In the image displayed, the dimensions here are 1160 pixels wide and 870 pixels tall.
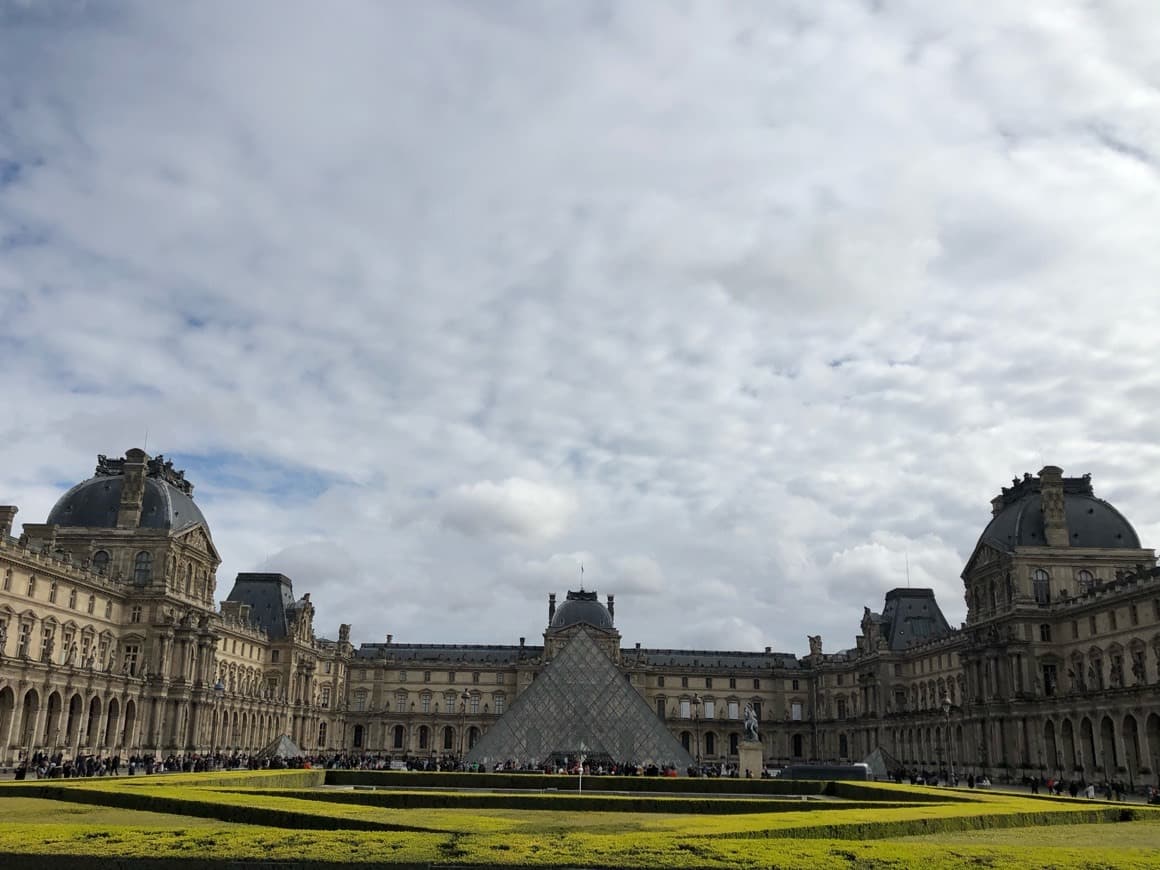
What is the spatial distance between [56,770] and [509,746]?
1995 centimetres

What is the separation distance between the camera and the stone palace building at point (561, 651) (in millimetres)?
44281

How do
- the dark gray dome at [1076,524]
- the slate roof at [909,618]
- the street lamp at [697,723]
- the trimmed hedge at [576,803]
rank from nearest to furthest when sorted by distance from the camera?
the trimmed hedge at [576,803]
the dark gray dome at [1076,524]
the slate roof at [909,618]
the street lamp at [697,723]

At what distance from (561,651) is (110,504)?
2648cm

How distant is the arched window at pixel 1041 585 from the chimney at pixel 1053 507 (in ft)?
5.70

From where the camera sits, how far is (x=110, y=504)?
55469 mm

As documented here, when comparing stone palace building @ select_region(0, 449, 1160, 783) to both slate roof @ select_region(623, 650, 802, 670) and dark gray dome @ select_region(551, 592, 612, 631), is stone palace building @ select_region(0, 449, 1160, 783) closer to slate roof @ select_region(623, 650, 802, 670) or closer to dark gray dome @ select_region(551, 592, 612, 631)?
slate roof @ select_region(623, 650, 802, 670)

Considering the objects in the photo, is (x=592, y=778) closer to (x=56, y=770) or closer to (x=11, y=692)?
(x=56, y=770)

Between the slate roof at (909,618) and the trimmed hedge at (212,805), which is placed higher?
the slate roof at (909,618)

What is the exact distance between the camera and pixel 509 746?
154 ft

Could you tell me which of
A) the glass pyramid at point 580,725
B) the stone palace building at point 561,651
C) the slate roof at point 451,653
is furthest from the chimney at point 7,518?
the slate roof at point 451,653

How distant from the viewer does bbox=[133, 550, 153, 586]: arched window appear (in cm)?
5422

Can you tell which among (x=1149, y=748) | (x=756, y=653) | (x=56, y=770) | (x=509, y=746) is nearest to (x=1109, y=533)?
(x=1149, y=748)

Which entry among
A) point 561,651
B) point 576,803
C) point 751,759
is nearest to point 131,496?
point 561,651

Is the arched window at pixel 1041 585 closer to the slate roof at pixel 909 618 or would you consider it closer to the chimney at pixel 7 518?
the slate roof at pixel 909 618
